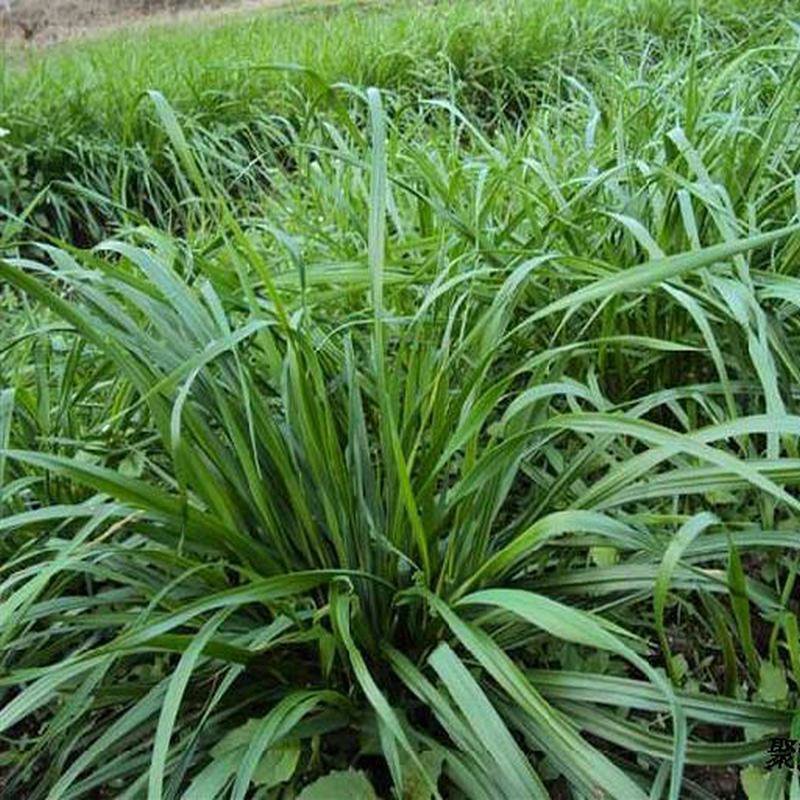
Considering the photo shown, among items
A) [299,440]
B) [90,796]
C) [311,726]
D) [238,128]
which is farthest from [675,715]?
[238,128]

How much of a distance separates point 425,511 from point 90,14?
7.58 metres

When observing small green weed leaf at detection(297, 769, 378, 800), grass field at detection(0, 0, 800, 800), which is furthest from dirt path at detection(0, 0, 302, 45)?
small green weed leaf at detection(297, 769, 378, 800)

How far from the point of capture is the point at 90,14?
777cm

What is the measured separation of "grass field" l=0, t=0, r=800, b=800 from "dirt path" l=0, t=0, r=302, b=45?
5837 mm

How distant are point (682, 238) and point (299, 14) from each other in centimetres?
556

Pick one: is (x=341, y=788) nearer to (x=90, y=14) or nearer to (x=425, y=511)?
(x=425, y=511)

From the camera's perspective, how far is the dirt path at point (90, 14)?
701cm

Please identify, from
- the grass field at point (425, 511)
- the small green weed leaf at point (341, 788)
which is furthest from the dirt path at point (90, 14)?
the small green weed leaf at point (341, 788)

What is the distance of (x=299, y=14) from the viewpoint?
6.71 m

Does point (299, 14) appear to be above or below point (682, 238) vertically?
below

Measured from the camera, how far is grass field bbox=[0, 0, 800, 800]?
1.11 meters

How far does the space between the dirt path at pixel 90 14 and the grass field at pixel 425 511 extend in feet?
19.1

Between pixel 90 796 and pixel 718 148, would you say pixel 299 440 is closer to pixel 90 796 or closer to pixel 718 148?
pixel 90 796

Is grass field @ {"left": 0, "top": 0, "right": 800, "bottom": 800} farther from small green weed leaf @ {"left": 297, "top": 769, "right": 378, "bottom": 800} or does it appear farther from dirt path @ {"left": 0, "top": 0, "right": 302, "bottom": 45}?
dirt path @ {"left": 0, "top": 0, "right": 302, "bottom": 45}
